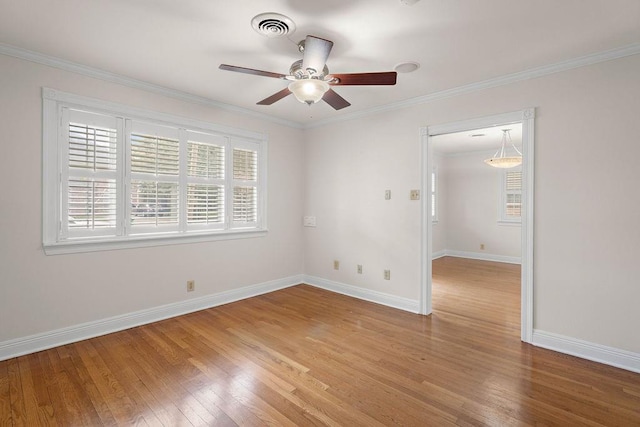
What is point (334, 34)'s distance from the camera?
A: 7.70ft

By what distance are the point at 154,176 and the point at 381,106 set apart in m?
2.90

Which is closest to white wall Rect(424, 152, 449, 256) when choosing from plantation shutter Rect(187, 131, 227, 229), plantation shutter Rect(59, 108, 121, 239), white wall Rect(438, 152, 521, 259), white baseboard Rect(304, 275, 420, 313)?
white wall Rect(438, 152, 521, 259)

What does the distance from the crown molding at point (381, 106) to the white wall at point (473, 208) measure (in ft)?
14.6

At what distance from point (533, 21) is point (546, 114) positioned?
104 centimetres

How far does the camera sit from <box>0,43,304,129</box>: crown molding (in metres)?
2.62

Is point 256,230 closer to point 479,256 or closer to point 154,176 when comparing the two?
point 154,176

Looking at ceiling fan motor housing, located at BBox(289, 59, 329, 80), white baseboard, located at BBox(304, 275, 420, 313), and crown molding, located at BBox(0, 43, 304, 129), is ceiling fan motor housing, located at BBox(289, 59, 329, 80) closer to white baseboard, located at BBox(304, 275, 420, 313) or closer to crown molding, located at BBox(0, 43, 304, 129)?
crown molding, located at BBox(0, 43, 304, 129)

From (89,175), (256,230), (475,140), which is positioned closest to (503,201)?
(475,140)

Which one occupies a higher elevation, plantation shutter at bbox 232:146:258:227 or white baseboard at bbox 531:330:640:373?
plantation shutter at bbox 232:146:258:227

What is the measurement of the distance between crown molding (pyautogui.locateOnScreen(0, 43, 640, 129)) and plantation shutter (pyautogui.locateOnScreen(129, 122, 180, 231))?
0.43 metres

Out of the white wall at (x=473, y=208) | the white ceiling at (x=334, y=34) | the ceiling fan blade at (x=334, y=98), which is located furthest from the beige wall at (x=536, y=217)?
the white wall at (x=473, y=208)

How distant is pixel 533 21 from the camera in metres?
2.17

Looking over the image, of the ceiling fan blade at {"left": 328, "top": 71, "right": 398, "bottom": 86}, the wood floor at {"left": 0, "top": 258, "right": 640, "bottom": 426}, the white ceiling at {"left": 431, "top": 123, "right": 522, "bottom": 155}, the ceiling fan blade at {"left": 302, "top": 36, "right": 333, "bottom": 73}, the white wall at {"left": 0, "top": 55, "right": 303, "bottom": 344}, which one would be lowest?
the wood floor at {"left": 0, "top": 258, "right": 640, "bottom": 426}

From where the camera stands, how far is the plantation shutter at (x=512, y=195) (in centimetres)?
704
